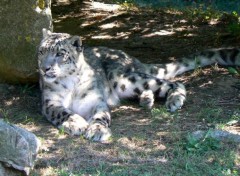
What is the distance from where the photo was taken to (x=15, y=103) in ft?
19.9

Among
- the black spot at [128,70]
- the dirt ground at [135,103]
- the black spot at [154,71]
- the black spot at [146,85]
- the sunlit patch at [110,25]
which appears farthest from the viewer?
the sunlit patch at [110,25]

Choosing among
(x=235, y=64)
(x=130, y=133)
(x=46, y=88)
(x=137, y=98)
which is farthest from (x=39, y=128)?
(x=235, y=64)

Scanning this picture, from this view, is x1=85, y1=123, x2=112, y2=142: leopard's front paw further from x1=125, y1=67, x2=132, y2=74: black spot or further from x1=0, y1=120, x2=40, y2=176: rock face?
x1=125, y1=67, x2=132, y2=74: black spot

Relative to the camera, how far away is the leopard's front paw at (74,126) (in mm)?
5047

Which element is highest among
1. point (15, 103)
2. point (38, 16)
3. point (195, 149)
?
point (38, 16)

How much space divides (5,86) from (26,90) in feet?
0.87

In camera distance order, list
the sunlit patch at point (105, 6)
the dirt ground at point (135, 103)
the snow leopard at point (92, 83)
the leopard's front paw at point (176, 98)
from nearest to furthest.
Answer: the dirt ground at point (135, 103)
the snow leopard at point (92, 83)
the leopard's front paw at point (176, 98)
the sunlit patch at point (105, 6)

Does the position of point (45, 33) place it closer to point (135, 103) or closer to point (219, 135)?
point (135, 103)

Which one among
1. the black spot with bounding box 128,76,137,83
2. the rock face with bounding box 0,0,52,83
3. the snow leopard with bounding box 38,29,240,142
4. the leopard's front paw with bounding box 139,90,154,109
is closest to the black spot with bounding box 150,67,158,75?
the snow leopard with bounding box 38,29,240,142

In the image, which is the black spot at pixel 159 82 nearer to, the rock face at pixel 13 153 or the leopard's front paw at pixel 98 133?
the leopard's front paw at pixel 98 133

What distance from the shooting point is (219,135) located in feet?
15.1

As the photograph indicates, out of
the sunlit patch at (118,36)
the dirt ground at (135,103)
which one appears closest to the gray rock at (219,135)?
the dirt ground at (135,103)

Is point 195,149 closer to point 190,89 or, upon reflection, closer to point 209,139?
point 209,139

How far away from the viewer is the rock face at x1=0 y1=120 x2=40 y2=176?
3.76m
